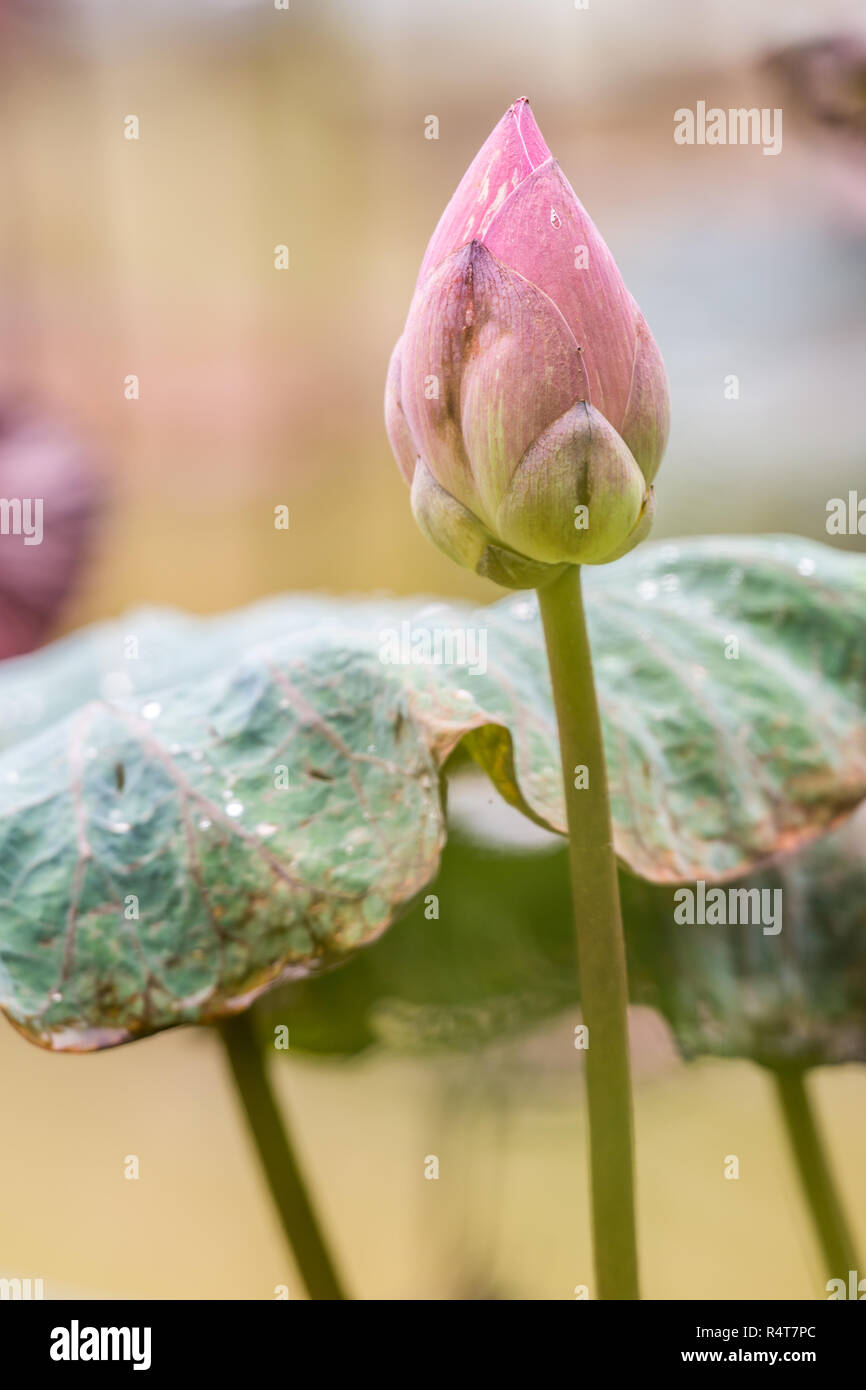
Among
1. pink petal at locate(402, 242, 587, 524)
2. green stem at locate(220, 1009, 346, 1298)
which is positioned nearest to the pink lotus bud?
pink petal at locate(402, 242, 587, 524)

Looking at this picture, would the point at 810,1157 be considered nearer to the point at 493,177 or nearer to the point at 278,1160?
the point at 278,1160

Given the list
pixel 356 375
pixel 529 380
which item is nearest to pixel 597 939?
pixel 529 380

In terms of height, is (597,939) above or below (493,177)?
below

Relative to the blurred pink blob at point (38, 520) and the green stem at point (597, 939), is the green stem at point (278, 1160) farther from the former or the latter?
the blurred pink blob at point (38, 520)

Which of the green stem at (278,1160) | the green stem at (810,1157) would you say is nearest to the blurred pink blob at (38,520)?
the green stem at (278,1160)
